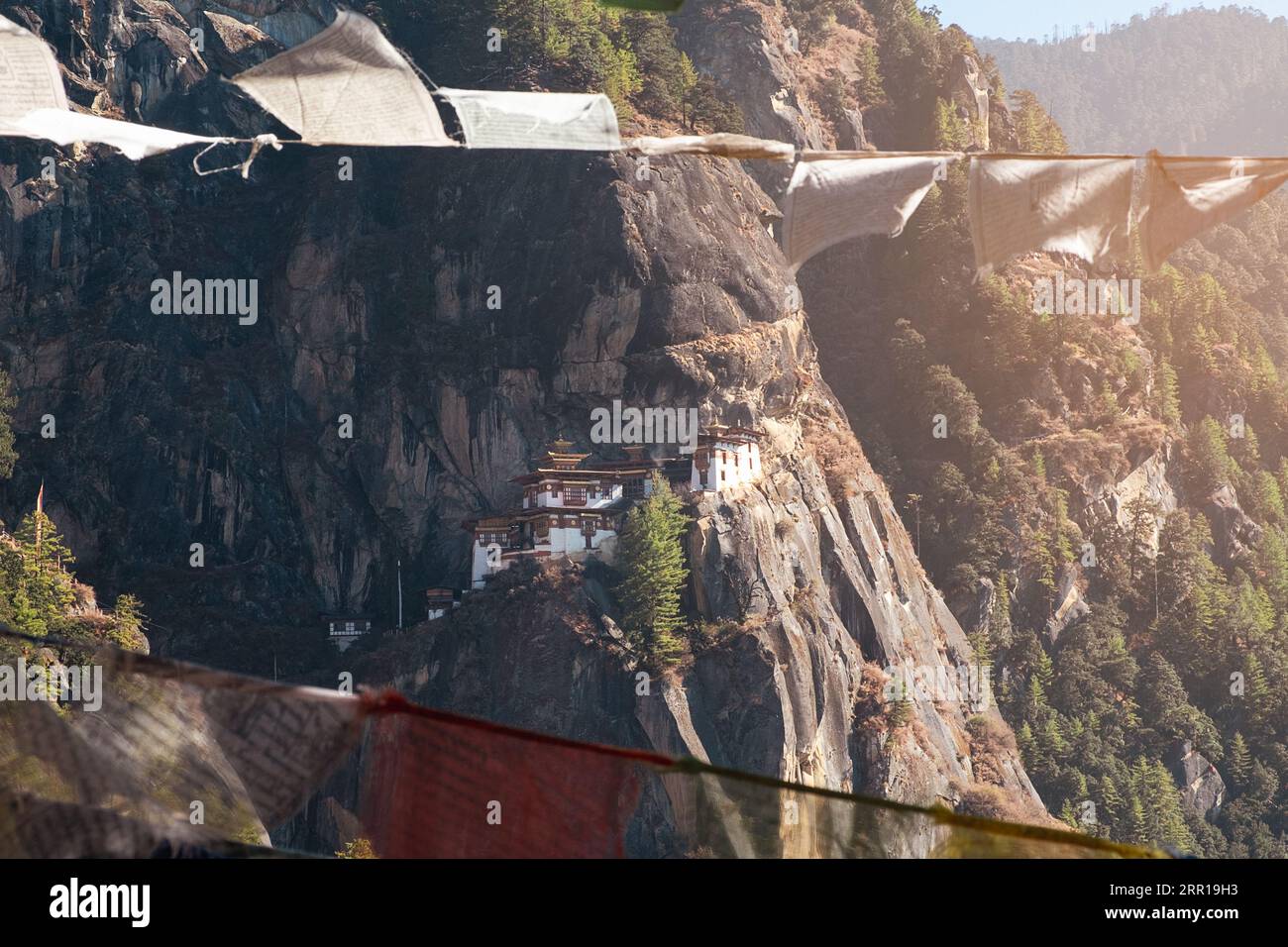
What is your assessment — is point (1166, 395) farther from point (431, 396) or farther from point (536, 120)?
point (536, 120)

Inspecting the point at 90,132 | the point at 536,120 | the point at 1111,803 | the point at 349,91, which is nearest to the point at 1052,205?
the point at 536,120

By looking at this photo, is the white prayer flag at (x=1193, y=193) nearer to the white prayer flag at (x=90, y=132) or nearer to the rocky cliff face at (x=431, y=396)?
the white prayer flag at (x=90, y=132)

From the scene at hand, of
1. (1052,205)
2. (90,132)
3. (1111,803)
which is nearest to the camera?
(90,132)

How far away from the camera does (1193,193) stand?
495 inches

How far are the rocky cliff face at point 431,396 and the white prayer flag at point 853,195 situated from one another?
116 feet

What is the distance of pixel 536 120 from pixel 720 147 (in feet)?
5.65

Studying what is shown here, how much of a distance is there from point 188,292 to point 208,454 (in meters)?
5.80

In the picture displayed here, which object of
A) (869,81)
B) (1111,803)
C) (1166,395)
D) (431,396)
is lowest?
(1111,803)

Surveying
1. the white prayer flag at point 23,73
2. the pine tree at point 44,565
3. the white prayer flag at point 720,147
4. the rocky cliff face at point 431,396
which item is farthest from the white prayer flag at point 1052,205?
the pine tree at point 44,565

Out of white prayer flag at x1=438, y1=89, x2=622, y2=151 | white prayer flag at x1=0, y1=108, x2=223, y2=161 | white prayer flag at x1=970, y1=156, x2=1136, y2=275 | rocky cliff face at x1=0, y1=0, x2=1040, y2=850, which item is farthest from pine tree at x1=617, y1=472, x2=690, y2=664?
white prayer flag at x1=438, y1=89, x2=622, y2=151

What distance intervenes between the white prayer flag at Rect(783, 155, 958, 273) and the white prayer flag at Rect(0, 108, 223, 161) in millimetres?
4302

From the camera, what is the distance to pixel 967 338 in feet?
234

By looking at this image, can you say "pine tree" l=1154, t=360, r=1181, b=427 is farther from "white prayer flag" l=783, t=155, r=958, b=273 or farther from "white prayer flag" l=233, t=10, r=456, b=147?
"white prayer flag" l=233, t=10, r=456, b=147

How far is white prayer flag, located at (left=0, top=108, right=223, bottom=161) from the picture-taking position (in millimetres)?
11547
